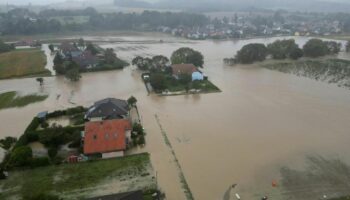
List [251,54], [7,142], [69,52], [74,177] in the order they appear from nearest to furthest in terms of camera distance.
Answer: [74,177], [7,142], [251,54], [69,52]

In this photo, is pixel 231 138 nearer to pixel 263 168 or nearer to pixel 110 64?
pixel 263 168

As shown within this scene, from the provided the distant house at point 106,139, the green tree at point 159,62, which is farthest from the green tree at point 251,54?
the distant house at point 106,139

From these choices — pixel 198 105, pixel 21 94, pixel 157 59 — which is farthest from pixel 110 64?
pixel 198 105

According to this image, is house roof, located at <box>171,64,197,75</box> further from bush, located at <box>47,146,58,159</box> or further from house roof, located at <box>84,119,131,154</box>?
bush, located at <box>47,146,58,159</box>

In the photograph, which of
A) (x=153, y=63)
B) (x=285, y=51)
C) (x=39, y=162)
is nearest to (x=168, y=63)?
(x=153, y=63)

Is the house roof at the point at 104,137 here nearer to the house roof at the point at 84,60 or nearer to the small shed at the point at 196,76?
the small shed at the point at 196,76

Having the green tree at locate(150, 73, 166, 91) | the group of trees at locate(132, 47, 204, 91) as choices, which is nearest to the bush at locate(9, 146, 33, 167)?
the green tree at locate(150, 73, 166, 91)

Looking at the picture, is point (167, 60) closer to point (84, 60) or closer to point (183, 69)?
point (183, 69)
